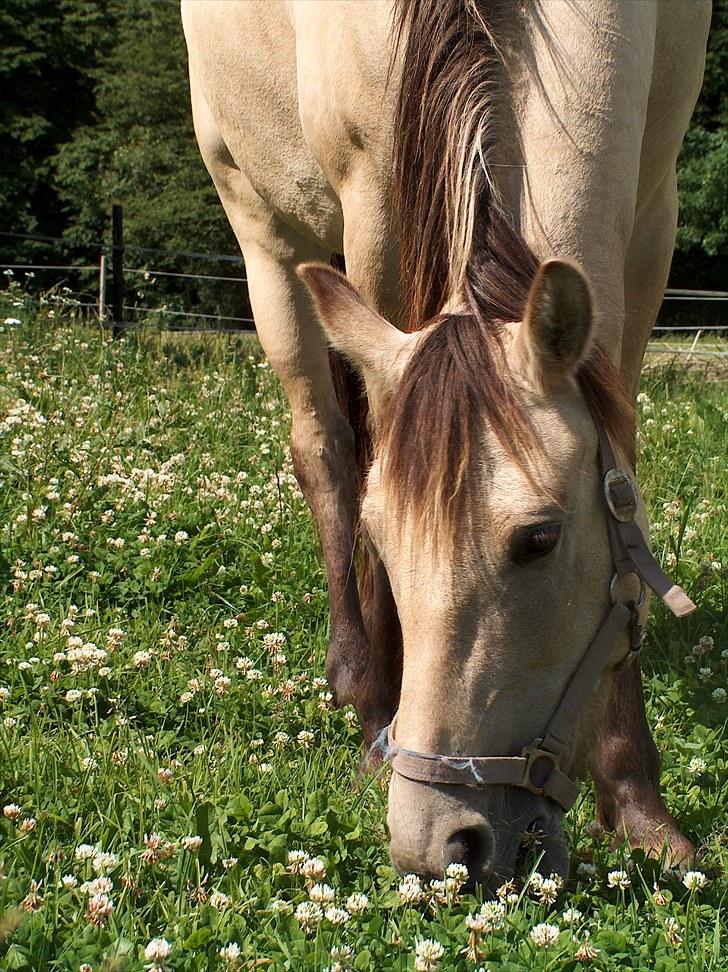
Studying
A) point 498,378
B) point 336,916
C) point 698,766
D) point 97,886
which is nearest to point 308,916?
point 336,916

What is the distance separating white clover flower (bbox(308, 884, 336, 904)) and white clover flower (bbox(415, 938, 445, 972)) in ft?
0.77

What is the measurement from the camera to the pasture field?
2094mm

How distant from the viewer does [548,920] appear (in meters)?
2.15

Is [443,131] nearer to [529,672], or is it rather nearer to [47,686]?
[529,672]

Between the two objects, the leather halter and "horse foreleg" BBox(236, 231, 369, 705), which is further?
"horse foreleg" BBox(236, 231, 369, 705)

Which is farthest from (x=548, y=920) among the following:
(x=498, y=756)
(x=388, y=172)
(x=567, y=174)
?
(x=388, y=172)

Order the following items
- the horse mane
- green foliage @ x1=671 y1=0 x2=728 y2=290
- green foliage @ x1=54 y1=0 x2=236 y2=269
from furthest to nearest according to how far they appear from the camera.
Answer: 1. green foliage @ x1=54 y1=0 x2=236 y2=269
2. green foliage @ x1=671 y1=0 x2=728 y2=290
3. the horse mane

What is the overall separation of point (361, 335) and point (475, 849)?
43.1 inches

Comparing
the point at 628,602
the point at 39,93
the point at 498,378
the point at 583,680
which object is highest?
the point at 39,93

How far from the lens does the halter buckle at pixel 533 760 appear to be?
2305 millimetres

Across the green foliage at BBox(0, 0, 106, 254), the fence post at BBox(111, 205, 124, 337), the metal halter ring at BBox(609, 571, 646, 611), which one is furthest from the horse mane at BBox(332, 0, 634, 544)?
the green foliage at BBox(0, 0, 106, 254)

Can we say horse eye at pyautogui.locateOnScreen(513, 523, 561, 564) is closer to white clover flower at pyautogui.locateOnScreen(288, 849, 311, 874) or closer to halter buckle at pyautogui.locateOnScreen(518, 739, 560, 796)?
halter buckle at pyautogui.locateOnScreen(518, 739, 560, 796)

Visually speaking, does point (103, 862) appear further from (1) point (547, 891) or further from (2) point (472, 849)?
(1) point (547, 891)

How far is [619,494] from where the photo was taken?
2.41 m
